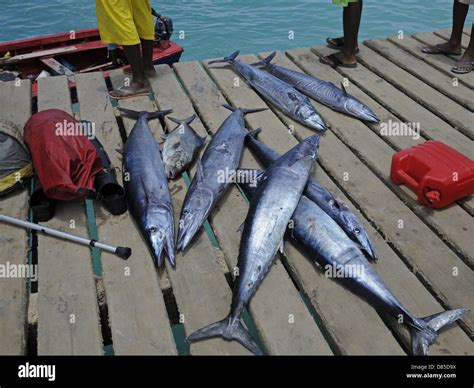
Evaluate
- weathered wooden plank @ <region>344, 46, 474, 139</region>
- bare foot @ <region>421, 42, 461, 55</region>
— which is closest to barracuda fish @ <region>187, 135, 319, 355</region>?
weathered wooden plank @ <region>344, 46, 474, 139</region>

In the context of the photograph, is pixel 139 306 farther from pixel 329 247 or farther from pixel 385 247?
pixel 385 247

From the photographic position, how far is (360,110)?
4047mm

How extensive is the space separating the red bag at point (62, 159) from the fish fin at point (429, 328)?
2136 mm

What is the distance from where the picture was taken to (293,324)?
2340 mm

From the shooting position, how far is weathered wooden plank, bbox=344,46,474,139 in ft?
13.1

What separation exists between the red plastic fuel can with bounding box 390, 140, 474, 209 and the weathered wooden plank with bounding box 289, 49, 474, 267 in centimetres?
7

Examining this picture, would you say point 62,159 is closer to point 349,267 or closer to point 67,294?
point 67,294

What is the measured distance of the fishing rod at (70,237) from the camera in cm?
268

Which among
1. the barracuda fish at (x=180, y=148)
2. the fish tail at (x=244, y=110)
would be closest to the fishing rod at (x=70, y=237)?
the barracuda fish at (x=180, y=148)

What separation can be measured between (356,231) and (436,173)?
707 mm

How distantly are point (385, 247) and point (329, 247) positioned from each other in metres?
0.45

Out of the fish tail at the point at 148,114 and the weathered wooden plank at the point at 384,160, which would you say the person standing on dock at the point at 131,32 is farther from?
the weathered wooden plank at the point at 384,160
